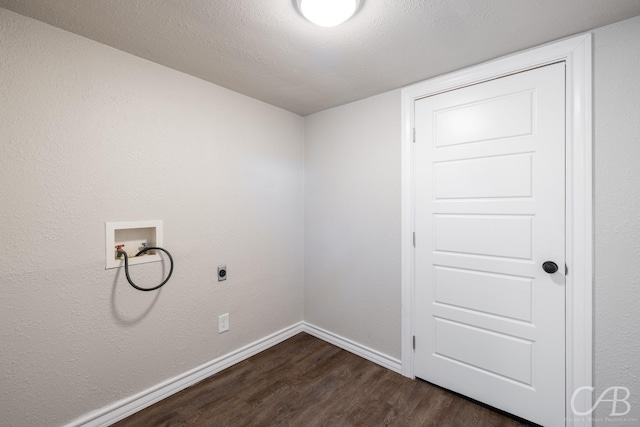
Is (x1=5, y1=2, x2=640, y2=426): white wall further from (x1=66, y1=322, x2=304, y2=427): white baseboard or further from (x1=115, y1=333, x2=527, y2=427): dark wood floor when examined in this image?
(x1=115, y1=333, x2=527, y2=427): dark wood floor

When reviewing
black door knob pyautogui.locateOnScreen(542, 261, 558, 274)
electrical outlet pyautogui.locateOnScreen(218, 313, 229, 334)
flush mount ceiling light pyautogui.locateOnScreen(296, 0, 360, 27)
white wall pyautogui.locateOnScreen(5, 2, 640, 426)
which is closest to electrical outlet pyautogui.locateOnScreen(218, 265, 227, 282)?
white wall pyautogui.locateOnScreen(5, 2, 640, 426)

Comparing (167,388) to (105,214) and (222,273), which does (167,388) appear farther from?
(105,214)

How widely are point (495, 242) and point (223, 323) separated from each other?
207cm

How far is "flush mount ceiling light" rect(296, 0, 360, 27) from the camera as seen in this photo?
3.94 ft

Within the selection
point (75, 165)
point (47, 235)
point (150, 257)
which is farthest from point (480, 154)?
point (47, 235)

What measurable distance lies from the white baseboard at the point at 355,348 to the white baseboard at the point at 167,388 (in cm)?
36

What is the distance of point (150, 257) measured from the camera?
1.76 metres

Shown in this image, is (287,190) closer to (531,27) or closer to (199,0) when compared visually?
(199,0)

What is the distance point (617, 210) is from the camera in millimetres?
1354

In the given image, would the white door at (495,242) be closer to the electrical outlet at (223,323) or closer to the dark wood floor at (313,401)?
the dark wood floor at (313,401)

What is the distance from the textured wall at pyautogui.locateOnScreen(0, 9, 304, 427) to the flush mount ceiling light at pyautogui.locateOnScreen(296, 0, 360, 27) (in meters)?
1.11

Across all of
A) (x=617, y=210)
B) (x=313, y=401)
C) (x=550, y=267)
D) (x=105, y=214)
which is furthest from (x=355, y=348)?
(x=105, y=214)

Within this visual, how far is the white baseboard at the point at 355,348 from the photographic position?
7.06 ft

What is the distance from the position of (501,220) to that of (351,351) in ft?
5.40
